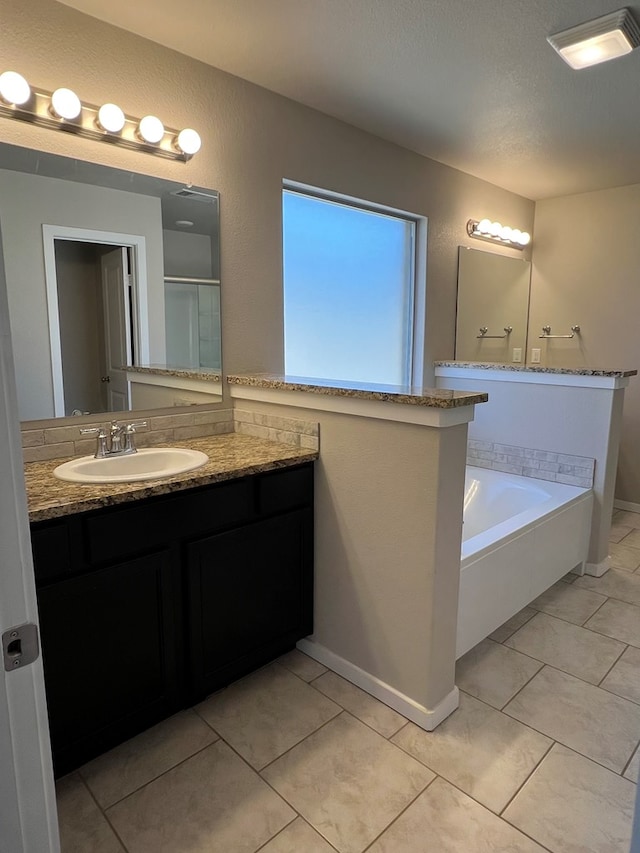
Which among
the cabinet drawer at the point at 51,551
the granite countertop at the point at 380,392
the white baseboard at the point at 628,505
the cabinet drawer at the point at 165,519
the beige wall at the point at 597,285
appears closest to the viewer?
the cabinet drawer at the point at 51,551

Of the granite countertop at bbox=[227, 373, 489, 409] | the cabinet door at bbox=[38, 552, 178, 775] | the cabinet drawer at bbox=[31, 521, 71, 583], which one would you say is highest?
the granite countertop at bbox=[227, 373, 489, 409]

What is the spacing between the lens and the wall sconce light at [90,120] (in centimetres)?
165

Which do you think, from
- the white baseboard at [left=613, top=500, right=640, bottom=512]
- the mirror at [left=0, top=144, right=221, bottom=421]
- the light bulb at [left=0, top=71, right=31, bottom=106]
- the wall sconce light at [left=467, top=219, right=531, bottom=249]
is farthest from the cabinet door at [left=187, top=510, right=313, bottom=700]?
the white baseboard at [left=613, top=500, right=640, bottom=512]

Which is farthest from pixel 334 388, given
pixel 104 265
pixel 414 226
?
pixel 414 226

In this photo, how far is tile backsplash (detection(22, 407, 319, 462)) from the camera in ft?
→ 6.17

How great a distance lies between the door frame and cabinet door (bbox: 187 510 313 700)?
80 centimetres

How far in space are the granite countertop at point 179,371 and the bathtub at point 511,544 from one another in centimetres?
129

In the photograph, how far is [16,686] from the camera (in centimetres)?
65

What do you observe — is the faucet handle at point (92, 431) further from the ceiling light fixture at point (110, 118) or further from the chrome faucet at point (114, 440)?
the ceiling light fixture at point (110, 118)

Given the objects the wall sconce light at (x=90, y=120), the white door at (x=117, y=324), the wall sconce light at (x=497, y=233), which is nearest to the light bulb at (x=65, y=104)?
the wall sconce light at (x=90, y=120)

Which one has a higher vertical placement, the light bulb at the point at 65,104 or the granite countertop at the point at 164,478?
the light bulb at the point at 65,104

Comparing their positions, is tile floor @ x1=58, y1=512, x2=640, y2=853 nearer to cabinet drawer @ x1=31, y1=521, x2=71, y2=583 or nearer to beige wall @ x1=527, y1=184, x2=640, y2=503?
cabinet drawer @ x1=31, y1=521, x2=71, y2=583

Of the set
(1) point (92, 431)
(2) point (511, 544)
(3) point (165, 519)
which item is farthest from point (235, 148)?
(2) point (511, 544)

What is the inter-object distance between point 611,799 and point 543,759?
0.20 metres
